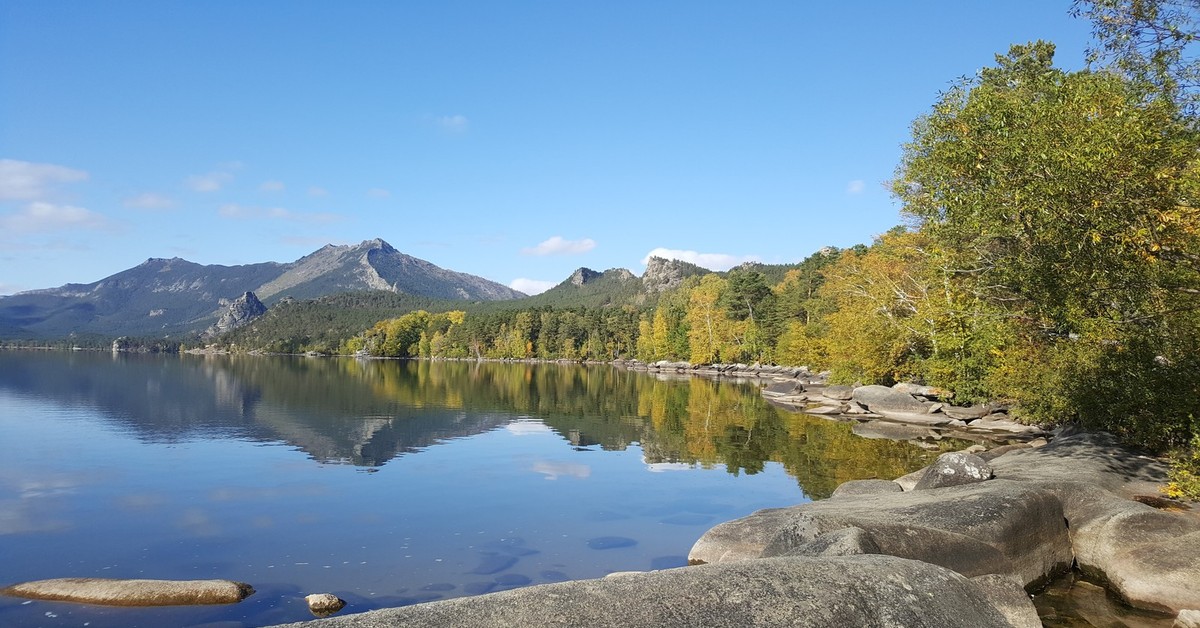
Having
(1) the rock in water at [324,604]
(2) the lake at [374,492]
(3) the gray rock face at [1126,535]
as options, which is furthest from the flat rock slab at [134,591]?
(3) the gray rock face at [1126,535]

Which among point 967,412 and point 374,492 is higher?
point 967,412

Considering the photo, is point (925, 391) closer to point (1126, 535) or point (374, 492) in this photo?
point (1126, 535)

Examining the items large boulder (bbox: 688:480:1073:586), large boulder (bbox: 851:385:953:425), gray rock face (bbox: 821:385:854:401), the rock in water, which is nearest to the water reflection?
large boulder (bbox: 851:385:953:425)

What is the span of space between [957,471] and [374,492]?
57.4 ft

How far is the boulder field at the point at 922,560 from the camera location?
6.22 m

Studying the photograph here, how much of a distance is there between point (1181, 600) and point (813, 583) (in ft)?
29.5

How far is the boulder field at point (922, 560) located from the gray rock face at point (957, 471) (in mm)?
33

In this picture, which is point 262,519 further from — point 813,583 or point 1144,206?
point 1144,206

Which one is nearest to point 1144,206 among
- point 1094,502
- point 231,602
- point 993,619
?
point 1094,502

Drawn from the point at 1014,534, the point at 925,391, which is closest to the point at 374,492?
the point at 1014,534

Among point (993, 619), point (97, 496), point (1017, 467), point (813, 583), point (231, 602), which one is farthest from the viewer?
point (97, 496)

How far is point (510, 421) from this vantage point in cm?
4697

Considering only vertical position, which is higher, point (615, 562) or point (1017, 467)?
point (1017, 467)

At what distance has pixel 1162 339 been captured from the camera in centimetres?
1948
